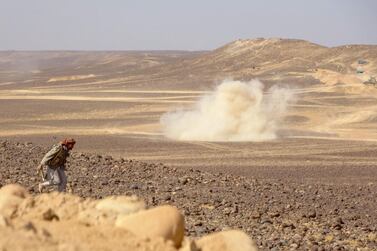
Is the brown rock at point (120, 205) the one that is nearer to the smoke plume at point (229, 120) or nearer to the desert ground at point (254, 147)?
the desert ground at point (254, 147)

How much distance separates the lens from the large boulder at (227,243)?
21.0 ft

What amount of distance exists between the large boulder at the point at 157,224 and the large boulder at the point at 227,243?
214 mm

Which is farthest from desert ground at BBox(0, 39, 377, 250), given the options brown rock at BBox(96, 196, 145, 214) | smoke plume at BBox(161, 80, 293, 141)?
brown rock at BBox(96, 196, 145, 214)

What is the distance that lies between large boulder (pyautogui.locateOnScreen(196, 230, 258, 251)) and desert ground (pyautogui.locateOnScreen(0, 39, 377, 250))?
11.8ft

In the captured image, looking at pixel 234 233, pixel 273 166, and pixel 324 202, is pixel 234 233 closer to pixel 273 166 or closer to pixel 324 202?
pixel 324 202

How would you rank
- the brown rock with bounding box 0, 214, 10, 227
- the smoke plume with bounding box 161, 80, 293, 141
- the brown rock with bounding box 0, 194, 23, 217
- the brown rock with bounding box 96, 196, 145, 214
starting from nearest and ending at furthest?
the brown rock with bounding box 0, 214, 10, 227 < the brown rock with bounding box 0, 194, 23, 217 < the brown rock with bounding box 96, 196, 145, 214 < the smoke plume with bounding box 161, 80, 293, 141

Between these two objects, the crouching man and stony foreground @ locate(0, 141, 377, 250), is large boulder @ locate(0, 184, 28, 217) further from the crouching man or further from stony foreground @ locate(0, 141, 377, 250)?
the crouching man

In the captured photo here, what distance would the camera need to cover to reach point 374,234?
12125 mm

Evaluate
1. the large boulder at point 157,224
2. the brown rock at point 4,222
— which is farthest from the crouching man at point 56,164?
the brown rock at point 4,222

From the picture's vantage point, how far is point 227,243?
21.2ft

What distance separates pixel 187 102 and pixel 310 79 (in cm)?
1800

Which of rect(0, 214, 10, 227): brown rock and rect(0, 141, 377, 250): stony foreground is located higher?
rect(0, 214, 10, 227): brown rock

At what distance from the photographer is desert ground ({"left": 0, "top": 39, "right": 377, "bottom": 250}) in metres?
12.9

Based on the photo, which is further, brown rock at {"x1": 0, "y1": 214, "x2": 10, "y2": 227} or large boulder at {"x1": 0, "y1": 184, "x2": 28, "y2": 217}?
large boulder at {"x1": 0, "y1": 184, "x2": 28, "y2": 217}
